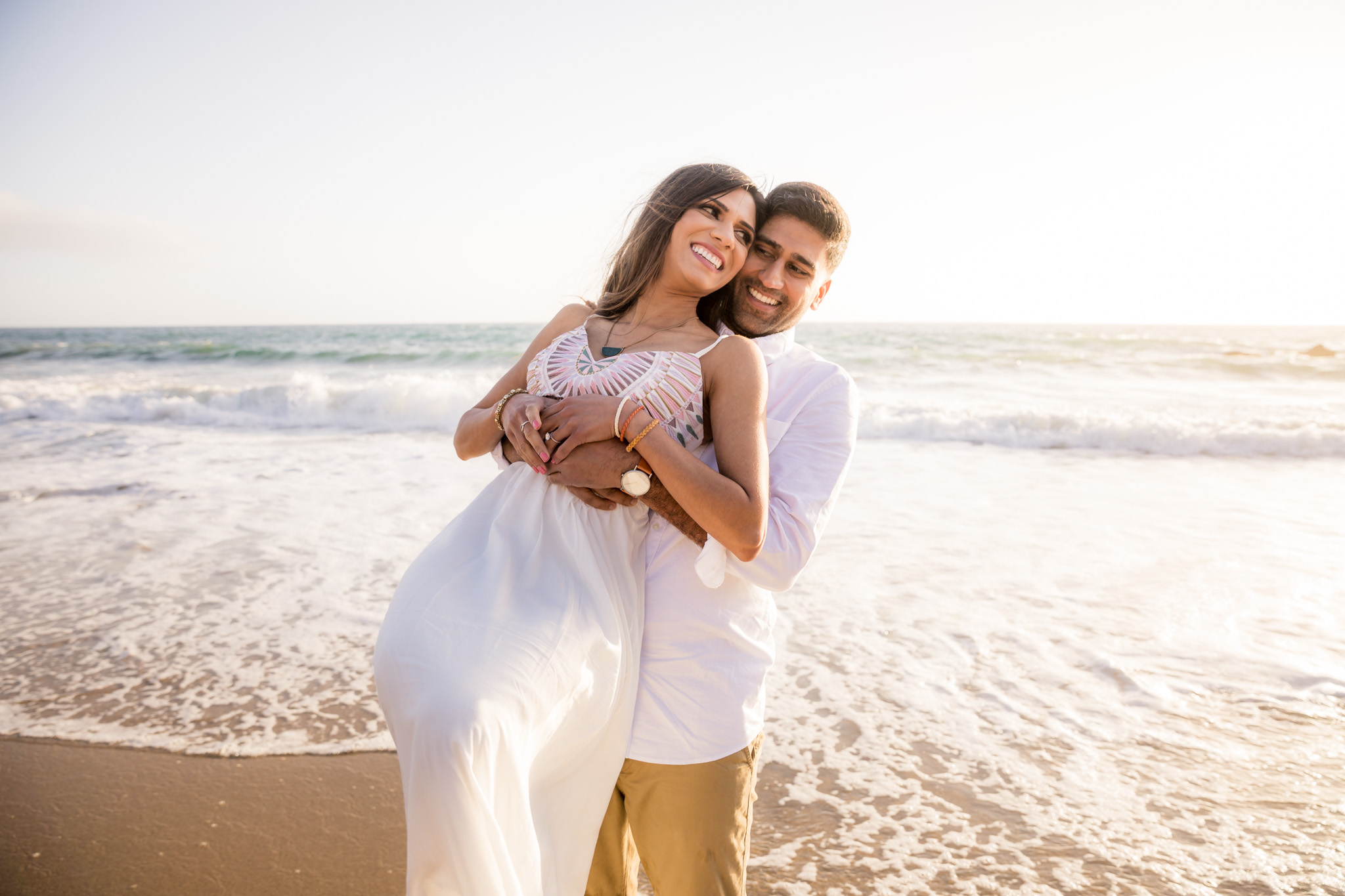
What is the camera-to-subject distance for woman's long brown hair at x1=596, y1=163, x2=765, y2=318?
86.4 inches

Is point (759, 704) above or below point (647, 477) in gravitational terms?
below

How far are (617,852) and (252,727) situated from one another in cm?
245

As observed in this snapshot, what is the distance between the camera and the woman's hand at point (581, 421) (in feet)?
5.98

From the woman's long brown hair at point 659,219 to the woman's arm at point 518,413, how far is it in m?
0.12

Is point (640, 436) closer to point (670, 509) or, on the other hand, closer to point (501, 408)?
point (670, 509)

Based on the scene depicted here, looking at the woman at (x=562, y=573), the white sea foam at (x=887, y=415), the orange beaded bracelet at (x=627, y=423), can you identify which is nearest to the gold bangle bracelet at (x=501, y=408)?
the woman at (x=562, y=573)

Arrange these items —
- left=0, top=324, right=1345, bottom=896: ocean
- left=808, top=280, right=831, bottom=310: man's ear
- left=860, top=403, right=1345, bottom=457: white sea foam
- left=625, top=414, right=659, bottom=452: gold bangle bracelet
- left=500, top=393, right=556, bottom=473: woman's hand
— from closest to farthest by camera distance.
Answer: left=625, top=414, right=659, bottom=452: gold bangle bracelet, left=500, top=393, right=556, bottom=473: woman's hand, left=808, top=280, right=831, bottom=310: man's ear, left=0, top=324, right=1345, bottom=896: ocean, left=860, top=403, right=1345, bottom=457: white sea foam

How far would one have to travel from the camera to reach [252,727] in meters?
3.64

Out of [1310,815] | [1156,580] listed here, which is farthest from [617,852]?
[1156,580]

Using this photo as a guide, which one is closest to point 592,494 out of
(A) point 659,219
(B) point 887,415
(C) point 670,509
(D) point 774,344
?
(C) point 670,509

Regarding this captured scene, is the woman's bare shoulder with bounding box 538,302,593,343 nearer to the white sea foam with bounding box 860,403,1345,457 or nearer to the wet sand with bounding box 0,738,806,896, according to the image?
the wet sand with bounding box 0,738,806,896

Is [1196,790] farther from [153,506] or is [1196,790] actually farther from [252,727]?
[153,506]

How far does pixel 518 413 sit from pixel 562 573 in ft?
1.56

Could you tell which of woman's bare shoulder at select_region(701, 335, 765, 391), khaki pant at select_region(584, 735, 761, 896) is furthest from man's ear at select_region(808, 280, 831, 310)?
khaki pant at select_region(584, 735, 761, 896)
